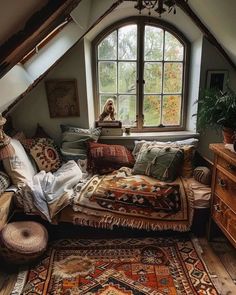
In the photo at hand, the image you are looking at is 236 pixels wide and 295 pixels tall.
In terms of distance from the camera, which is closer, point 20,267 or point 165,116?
point 20,267

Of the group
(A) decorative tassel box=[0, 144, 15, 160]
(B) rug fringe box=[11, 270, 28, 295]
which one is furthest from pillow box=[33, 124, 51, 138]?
(B) rug fringe box=[11, 270, 28, 295]

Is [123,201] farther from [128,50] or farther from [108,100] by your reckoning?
[128,50]

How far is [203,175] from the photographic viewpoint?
2.36 m

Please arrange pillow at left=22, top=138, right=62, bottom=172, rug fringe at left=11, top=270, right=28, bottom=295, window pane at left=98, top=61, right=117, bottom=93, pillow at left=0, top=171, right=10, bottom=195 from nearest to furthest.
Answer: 1. rug fringe at left=11, top=270, right=28, bottom=295
2. pillow at left=0, top=171, right=10, bottom=195
3. pillow at left=22, top=138, right=62, bottom=172
4. window pane at left=98, top=61, right=117, bottom=93

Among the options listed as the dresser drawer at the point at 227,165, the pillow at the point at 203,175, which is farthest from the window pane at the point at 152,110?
the dresser drawer at the point at 227,165

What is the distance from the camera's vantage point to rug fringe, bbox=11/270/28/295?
68.1 inches

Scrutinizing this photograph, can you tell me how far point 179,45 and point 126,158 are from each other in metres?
1.50

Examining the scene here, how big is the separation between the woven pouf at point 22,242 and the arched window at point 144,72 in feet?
5.57

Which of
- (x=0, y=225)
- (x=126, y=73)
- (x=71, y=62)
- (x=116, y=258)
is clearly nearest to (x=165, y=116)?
(x=126, y=73)

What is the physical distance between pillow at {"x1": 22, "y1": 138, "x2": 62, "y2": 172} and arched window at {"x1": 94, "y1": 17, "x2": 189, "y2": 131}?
0.87 meters

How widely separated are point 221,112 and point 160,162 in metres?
0.70

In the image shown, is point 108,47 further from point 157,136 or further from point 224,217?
point 224,217

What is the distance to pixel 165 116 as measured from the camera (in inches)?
127

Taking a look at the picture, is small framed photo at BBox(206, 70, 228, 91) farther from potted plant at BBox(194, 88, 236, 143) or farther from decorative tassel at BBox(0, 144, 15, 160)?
decorative tassel at BBox(0, 144, 15, 160)
